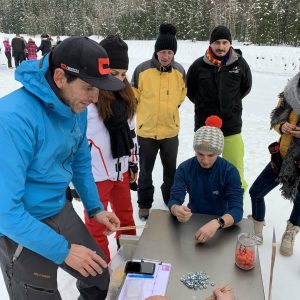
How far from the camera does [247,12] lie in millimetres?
28125

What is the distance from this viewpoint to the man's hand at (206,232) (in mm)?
1810

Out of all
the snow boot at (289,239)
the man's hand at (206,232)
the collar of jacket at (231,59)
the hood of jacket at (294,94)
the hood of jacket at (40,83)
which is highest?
the hood of jacket at (40,83)

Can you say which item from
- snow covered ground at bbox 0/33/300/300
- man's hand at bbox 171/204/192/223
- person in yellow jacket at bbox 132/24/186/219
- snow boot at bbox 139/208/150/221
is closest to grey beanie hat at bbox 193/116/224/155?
man's hand at bbox 171/204/192/223

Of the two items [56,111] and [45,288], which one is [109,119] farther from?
[45,288]

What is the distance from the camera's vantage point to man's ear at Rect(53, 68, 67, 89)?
4.39 feet

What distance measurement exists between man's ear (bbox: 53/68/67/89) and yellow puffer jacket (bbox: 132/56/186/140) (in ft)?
5.73

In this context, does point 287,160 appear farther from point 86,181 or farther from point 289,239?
point 86,181

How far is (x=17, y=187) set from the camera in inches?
49.1

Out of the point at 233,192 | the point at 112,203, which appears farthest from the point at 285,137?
the point at 112,203

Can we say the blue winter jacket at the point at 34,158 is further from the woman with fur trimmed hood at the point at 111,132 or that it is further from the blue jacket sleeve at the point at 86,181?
the woman with fur trimmed hood at the point at 111,132

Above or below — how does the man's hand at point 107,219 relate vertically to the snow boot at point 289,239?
above

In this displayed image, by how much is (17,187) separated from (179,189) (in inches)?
52.4

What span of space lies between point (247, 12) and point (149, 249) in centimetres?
3047

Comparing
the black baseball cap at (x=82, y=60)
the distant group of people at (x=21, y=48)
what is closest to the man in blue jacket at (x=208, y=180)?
the black baseball cap at (x=82, y=60)
